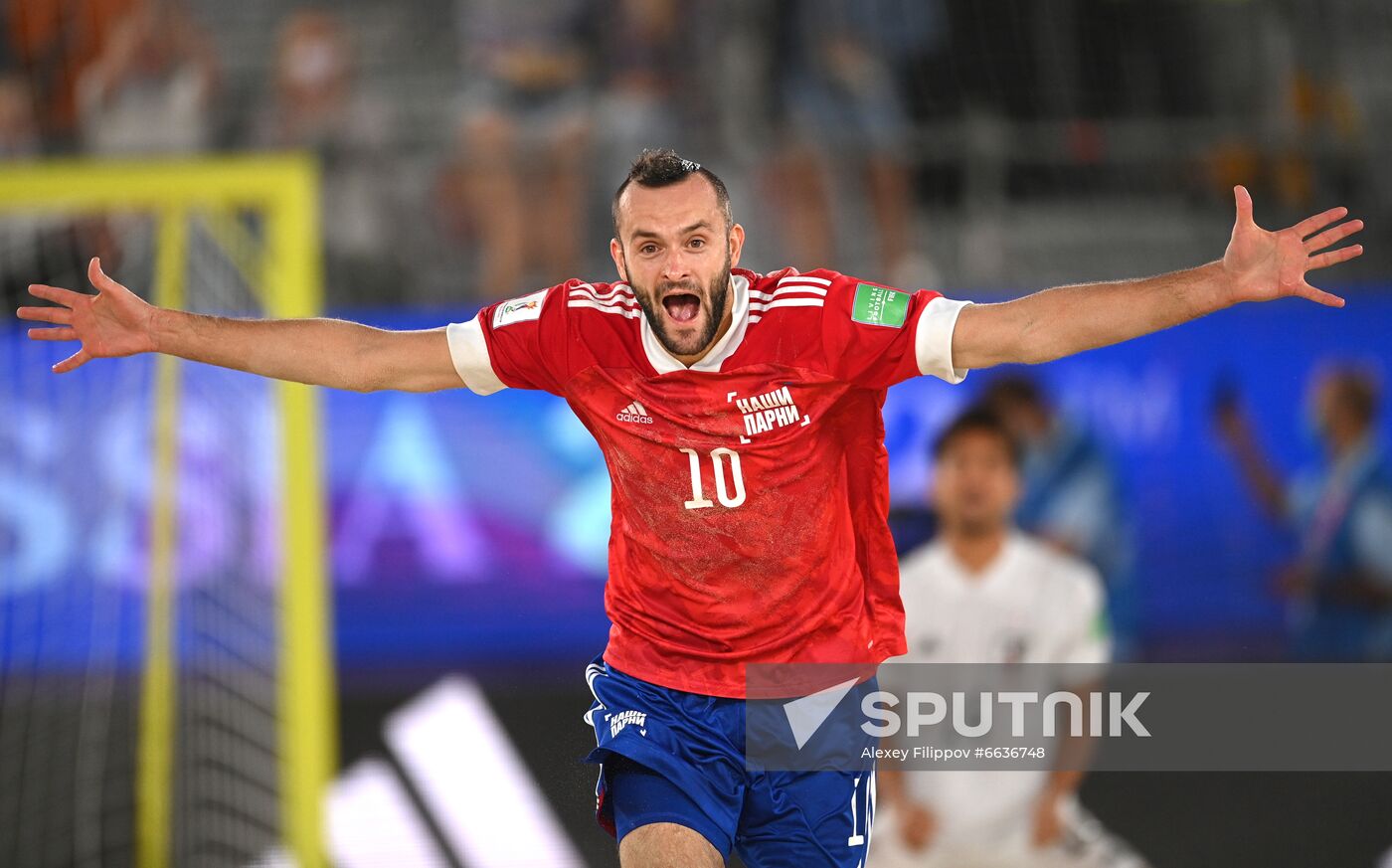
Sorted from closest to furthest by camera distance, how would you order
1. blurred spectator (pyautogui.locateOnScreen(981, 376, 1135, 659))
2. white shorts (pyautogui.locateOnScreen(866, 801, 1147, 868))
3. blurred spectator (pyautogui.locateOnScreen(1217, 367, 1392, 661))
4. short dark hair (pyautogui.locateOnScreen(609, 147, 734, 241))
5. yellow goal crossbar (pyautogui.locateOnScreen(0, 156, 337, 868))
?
short dark hair (pyautogui.locateOnScreen(609, 147, 734, 241))
white shorts (pyautogui.locateOnScreen(866, 801, 1147, 868))
yellow goal crossbar (pyautogui.locateOnScreen(0, 156, 337, 868))
blurred spectator (pyautogui.locateOnScreen(981, 376, 1135, 659))
blurred spectator (pyautogui.locateOnScreen(1217, 367, 1392, 661))

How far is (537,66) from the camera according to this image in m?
10.3

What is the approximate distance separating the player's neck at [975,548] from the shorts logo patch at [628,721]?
252 centimetres

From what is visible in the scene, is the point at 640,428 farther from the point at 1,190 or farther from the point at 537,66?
the point at 537,66

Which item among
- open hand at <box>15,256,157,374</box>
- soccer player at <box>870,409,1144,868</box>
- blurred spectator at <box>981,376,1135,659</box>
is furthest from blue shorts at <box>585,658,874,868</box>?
blurred spectator at <box>981,376,1135,659</box>

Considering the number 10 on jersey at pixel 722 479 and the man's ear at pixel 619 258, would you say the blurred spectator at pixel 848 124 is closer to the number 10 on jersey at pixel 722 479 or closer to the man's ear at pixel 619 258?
the man's ear at pixel 619 258

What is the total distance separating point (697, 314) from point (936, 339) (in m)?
0.61

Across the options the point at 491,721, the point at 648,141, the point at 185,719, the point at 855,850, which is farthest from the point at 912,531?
the point at 855,850

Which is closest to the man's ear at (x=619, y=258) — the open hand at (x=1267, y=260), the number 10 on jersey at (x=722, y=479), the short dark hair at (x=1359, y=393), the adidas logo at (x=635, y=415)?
the adidas logo at (x=635, y=415)

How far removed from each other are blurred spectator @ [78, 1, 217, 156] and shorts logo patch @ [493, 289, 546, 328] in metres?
6.11

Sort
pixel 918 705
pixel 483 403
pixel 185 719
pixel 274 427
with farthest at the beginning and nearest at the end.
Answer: pixel 483 403, pixel 274 427, pixel 185 719, pixel 918 705

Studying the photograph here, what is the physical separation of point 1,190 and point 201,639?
99.5 inches

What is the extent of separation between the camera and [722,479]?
13.9 feet

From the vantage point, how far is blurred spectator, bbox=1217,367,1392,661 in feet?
30.3

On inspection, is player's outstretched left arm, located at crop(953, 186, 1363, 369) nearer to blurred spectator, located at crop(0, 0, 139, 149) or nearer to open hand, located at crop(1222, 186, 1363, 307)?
open hand, located at crop(1222, 186, 1363, 307)
